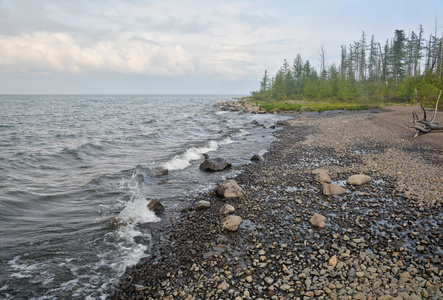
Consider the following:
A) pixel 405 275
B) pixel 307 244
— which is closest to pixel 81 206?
pixel 307 244

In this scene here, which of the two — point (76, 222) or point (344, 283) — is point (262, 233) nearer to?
point (344, 283)

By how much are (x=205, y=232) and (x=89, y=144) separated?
63.9ft

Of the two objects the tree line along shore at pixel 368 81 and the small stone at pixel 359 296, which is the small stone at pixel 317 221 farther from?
the tree line along shore at pixel 368 81

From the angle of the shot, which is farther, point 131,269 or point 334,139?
point 334,139

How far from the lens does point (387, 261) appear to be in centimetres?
614

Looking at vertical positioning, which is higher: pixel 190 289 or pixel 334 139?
pixel 334 139

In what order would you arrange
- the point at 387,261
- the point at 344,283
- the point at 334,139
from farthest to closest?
Answer: 1. the point at 334,139
2. the point at 387,261
3. the point at 344,283

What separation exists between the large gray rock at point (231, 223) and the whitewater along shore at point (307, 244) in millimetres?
188

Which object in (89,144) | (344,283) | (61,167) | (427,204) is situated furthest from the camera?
(89,144)

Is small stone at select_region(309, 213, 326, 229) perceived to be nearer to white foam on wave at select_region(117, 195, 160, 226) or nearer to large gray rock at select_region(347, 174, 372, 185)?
large gray rock at select_region(347, 174, 372, 185)

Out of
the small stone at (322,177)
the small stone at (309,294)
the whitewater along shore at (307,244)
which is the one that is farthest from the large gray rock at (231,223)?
the small stone at (322,177)

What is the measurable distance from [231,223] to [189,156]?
1198 cm

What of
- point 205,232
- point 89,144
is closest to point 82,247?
point 205,232

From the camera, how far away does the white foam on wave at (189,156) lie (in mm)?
17052
